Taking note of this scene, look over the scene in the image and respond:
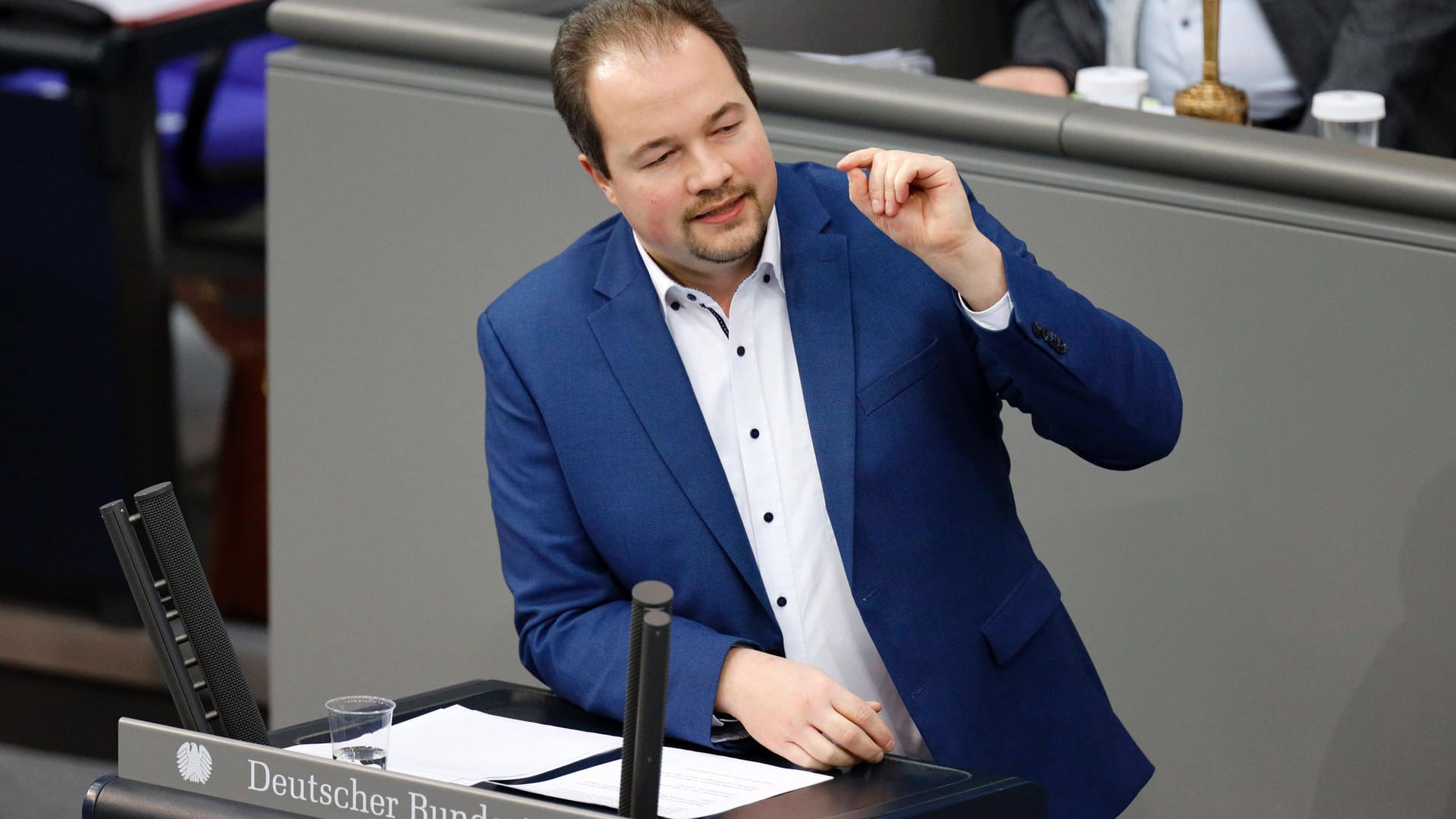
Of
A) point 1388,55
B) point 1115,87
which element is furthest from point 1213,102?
point 1388,55

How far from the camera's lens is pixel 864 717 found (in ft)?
4.85

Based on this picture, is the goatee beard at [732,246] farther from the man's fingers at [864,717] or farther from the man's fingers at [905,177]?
the man's fingers at [864,717]

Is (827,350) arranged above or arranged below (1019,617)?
above

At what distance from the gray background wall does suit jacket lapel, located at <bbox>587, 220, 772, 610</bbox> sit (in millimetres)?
769

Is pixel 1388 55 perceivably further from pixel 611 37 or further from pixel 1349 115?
pixel 611 37

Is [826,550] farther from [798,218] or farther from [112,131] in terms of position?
[112,131]

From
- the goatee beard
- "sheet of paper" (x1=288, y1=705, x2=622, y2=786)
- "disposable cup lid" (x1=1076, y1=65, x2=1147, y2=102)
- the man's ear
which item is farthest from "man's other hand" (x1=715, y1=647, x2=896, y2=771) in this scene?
"disposable cup lid" (x1=1076, y1=65, x2=1147, y2=102)

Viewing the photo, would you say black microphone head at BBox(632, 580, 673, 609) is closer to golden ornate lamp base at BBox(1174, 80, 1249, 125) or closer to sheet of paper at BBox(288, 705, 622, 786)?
sheet of paper at BBox(288, 705, 622, 786)

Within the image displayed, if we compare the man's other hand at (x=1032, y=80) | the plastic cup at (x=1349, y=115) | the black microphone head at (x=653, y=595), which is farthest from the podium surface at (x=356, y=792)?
the man's other hand at (x=1032, y=80)

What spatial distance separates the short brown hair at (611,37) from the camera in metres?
1.69

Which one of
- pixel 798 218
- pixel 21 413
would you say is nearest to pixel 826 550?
pixel 798 218

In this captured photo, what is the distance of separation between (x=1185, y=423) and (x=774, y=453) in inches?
30.8

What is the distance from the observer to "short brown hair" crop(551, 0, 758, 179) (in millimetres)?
1688

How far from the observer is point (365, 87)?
2.77m
